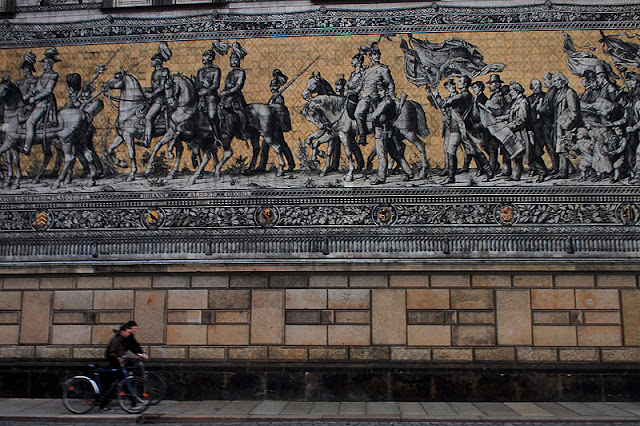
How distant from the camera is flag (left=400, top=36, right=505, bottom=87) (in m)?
10.0

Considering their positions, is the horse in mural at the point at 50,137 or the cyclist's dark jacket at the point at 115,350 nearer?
the cyclist's dark jacket at the point at 115,350

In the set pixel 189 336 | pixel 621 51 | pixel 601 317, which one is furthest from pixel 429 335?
pixel 621 51

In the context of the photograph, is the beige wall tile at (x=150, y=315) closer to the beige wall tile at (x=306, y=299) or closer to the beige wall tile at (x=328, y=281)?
the beige wall tile at (x=306, y=299)

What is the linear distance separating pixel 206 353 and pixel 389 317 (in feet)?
10.0

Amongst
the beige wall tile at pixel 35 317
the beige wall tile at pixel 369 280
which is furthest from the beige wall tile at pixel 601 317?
the beige wall tile at pixel 35 317

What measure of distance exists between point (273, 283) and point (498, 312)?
3.69m

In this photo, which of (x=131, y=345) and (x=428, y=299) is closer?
(x=131, y=345)

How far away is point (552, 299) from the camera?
30.4 feet

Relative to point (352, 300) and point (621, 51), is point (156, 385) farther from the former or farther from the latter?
point (621, 51)

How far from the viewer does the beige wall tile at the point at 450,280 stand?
936 cm

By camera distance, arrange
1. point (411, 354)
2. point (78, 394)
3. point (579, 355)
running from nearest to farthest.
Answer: point (78, 394), point (579, 355), point (411, 354)

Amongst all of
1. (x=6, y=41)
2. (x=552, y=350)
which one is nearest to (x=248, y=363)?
(x=552, y=350)

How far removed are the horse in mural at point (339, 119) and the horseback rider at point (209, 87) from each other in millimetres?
1565

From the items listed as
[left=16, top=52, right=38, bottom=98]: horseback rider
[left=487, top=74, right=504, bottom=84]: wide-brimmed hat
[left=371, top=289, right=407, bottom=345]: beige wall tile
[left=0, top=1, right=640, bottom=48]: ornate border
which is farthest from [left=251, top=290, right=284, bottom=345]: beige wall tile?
[left=16, top=52, right=38, bottom=98]: horseback rider
